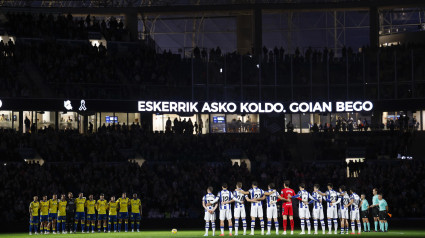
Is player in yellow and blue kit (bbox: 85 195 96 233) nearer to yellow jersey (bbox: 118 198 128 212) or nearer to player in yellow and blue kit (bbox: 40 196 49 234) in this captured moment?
yellow jersey (bbox: 118 198 128 212)

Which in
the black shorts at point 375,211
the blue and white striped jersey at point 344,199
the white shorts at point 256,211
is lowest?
the black shorts at point 375,211

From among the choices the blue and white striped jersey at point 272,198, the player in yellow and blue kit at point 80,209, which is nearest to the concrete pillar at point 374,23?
the player in yellow and blue kit at point 80,209

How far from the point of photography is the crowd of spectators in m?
45.3

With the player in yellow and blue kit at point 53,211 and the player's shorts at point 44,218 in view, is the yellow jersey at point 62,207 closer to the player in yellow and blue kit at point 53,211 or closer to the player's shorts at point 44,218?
the player in yellow and blue kit at point 53,211

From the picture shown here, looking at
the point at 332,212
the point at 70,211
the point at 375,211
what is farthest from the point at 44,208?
the point at 375,211

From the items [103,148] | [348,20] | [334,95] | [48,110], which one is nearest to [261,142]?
[334,95]

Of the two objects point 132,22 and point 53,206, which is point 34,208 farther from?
point 132,22

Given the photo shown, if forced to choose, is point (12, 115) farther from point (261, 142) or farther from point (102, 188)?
point (261, 142)

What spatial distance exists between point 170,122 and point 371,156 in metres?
14.6

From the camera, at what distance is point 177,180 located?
1914 inches

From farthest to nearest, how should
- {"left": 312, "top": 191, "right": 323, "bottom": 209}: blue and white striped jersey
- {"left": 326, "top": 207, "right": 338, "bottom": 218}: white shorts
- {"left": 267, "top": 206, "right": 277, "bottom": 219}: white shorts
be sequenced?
{"left": 326, "top": 207, "right": 338, "bottom": 218}: white shorts, {"left": 312, "top": 191, "right": 323, "bottom": 209}: blue and white striped jersey, {"left": 267, "top": 206, "right": 277, "bottom": 219}: white shorts

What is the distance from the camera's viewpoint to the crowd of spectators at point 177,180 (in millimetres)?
45344

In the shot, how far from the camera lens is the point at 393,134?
56500 millimetres

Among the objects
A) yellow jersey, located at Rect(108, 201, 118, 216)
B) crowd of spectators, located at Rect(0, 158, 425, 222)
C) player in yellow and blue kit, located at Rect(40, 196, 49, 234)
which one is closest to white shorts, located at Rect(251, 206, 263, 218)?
yellow jersey, located at Rect(108, 201, 118, 216)
